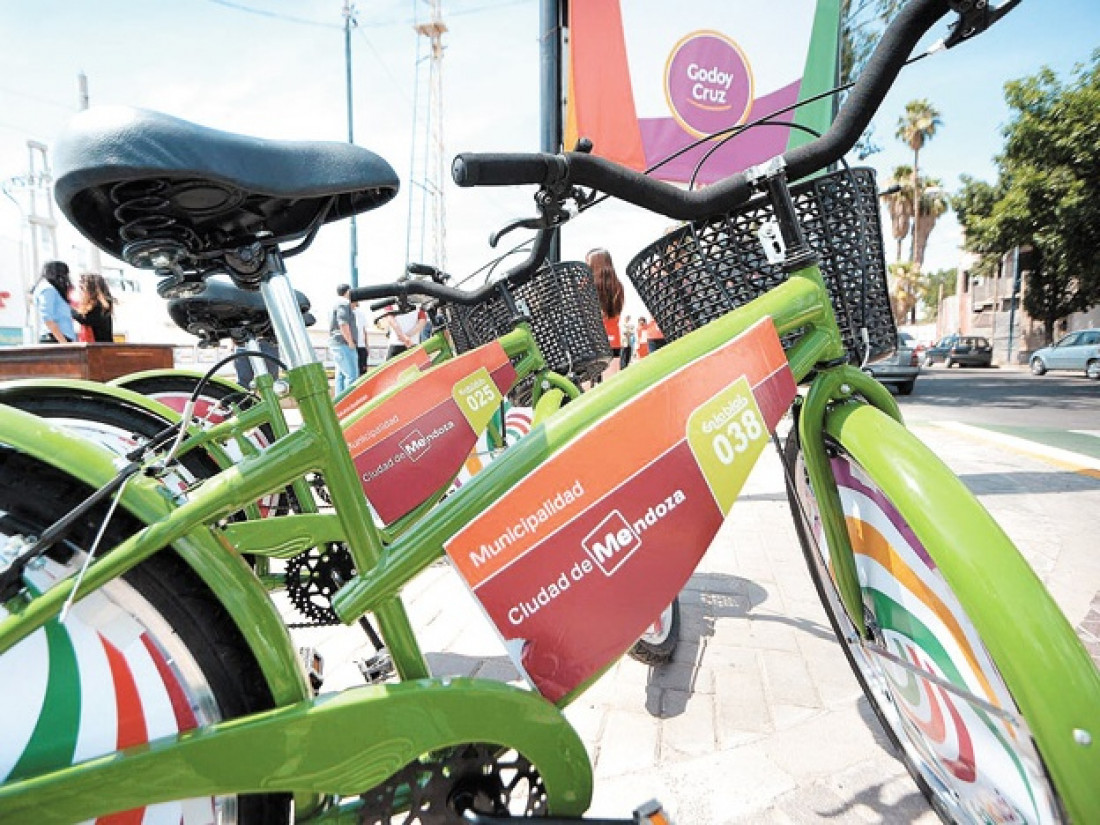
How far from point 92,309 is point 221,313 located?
4338 millimetres

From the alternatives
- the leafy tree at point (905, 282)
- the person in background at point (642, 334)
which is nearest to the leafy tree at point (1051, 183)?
the person in background at point (642, 334)

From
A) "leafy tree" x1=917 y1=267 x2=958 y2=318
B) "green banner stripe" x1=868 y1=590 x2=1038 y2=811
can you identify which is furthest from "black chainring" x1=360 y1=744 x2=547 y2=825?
"leafy tree" x1=917 y1=267 x2=958 y2=318

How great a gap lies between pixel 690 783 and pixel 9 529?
1492 millimetres

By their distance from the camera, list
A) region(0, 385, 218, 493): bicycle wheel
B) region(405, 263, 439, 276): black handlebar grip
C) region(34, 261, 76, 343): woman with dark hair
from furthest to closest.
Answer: region(34, 261, 76, 343): woman with dark hair, region(405, 263, 439, 276): black handlebar grip, region(0, 385, 218, 493): bicycle wheel

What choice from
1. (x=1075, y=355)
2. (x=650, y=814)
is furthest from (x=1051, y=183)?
(x=650, y=814)

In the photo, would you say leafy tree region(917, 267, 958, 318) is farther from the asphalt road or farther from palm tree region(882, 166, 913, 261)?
the asphalt road

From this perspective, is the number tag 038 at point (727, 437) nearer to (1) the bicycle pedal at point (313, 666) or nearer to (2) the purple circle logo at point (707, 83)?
(1) the bicycle pedal at point (313, 666)

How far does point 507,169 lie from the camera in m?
0.92

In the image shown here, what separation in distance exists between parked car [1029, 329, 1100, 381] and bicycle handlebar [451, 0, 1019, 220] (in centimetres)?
2196

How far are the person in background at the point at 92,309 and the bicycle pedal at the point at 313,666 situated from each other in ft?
18.4

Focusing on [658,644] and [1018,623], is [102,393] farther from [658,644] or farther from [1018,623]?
[1018,623]

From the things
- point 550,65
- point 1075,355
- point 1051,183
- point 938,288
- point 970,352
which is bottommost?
point 938,288

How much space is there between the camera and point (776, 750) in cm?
159

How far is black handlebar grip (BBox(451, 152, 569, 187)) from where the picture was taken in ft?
2.94
